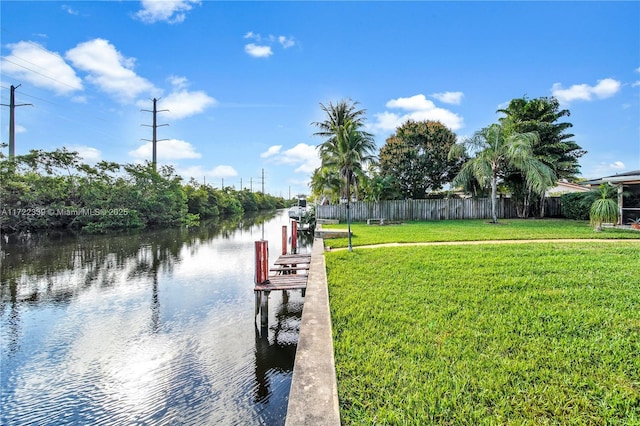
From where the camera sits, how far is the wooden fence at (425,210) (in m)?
18.6

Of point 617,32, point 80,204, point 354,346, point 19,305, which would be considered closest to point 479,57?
point 617,32

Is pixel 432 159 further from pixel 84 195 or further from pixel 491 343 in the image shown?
pixel 84 195

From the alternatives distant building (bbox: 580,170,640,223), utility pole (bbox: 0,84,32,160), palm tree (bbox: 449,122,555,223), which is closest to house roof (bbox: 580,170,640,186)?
distant building (bbox: 580,170,640,223)

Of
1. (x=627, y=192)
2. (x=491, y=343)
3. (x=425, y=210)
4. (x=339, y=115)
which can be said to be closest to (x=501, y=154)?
(x=627, y=192)

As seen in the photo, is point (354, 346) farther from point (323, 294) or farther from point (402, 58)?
point (402, 58)

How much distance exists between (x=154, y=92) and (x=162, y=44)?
20.9 m

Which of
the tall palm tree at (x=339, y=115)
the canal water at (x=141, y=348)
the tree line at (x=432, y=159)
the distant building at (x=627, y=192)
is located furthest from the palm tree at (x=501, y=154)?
the canal water at (x=141, y=348)

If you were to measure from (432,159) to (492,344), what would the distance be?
18506 millimetres

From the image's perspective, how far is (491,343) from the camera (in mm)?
2994

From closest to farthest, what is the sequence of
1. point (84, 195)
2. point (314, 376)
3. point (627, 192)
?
point (314, 376) < point (627, 192) < point (84, 195)

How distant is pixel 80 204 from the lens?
840 inches

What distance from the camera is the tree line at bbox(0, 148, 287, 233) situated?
17.8m

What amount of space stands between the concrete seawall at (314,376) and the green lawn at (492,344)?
0.10m

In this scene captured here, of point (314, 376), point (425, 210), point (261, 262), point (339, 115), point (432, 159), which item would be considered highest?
point (339, 115)
